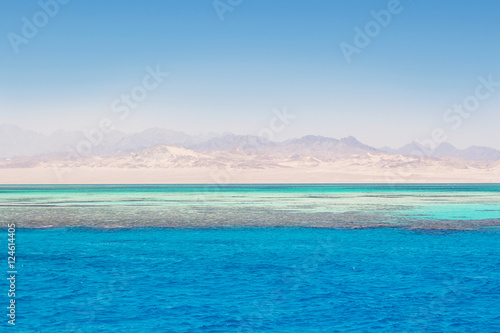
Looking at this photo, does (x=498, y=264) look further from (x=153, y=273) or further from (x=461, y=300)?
(x=153, y=273)

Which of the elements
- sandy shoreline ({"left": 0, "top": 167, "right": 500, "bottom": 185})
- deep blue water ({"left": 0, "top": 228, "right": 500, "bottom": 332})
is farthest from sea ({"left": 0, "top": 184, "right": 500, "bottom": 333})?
sandy shoreline ({"left": 0, "top": 167, "right": 500, "bottom": 185})

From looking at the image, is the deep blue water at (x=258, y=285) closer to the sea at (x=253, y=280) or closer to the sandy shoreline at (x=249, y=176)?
the sea at (x=253, y=280)

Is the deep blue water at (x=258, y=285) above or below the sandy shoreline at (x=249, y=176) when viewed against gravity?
above

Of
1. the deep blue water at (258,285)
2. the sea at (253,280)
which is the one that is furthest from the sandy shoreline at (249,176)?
the deep blue water at (258,285)

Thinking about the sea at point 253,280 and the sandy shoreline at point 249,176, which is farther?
the sandy shoreline at point 249,176

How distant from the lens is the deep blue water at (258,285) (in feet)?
43.2

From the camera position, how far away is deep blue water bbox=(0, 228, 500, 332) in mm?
13180

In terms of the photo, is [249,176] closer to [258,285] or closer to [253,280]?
[253,280]

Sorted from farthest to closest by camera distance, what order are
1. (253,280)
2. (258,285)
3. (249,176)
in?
1. (249,176)
2. (253,280)
3. (258,285)

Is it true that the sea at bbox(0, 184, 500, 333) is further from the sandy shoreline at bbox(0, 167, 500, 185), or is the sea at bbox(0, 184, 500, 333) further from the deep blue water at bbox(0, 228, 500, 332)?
the sandy shoreline at bbox(0, 167, 500, 185)

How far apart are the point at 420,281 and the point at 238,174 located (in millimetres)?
175846

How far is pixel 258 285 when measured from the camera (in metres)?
16.6

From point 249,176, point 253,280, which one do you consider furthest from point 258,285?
point 249,176

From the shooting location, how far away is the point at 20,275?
18.1 metres
